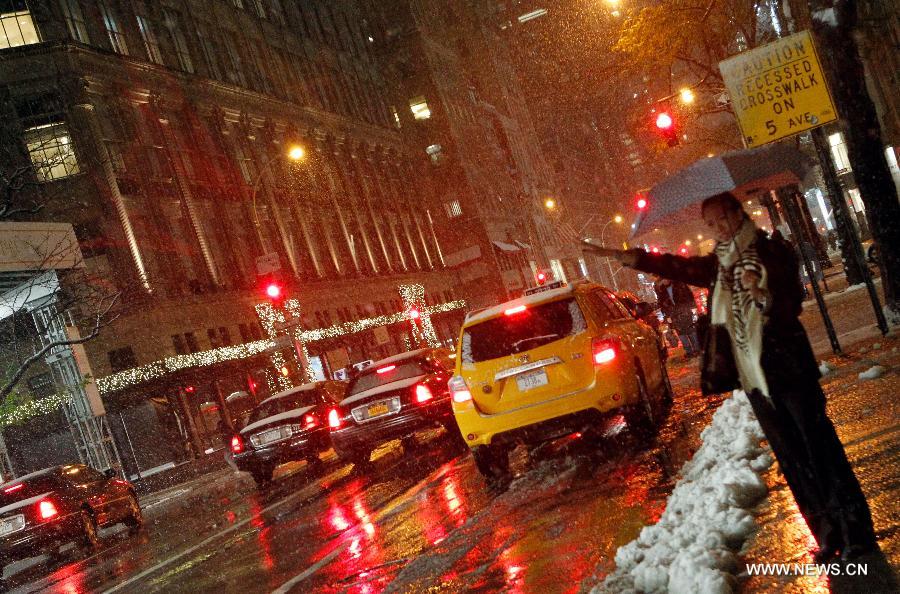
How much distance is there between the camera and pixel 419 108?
7062 centimetres

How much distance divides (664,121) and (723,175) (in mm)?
10561

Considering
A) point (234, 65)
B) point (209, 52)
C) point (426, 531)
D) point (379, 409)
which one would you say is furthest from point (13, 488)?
point (234, 65)

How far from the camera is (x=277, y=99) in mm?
45344

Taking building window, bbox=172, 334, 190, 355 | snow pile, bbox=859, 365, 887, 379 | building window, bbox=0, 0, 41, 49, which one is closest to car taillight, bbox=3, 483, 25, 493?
snow pile, bbox=859, 365, 887, 379

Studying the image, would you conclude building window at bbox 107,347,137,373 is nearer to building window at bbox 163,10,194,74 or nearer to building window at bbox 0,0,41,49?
building window at bbox 0,0,41,49

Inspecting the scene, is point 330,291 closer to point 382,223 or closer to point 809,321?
point 382,223

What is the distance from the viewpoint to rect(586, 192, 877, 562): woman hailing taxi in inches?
171

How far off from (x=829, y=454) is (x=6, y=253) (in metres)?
18.7

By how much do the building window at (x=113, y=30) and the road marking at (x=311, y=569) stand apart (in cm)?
3008

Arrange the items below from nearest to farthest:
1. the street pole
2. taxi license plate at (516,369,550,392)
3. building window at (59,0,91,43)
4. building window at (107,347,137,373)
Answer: taxi license plate at (516,369,550,392) → the street pole → building window at (107,347,137,373) → building window at (59,0,91,43)

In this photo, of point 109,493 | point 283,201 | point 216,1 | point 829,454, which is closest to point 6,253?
point 109,493

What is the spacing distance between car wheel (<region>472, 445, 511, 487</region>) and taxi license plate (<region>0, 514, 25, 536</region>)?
829 centimetres

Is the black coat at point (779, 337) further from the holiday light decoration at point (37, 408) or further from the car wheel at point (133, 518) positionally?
the holiday light decoration at point (37, 408)

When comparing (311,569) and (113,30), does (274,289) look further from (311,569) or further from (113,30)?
(311,569)
